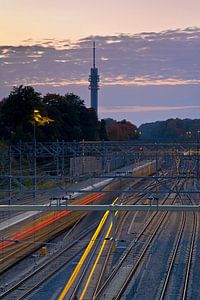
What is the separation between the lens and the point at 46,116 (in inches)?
1174

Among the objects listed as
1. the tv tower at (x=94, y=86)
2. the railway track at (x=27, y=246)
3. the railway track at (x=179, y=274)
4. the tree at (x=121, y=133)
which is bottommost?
the railway track at (x=179, y=274)

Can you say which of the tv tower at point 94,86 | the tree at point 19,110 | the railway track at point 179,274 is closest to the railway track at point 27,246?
the railway track at point 179,274

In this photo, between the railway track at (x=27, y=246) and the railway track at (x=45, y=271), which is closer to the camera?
the railway track at (x=45, y=271)

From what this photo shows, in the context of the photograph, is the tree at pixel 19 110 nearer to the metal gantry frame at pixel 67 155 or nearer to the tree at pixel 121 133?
the metal gantry frame at pixel 67 155

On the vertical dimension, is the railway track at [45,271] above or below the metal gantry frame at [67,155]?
below

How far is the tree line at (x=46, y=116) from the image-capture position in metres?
29.3

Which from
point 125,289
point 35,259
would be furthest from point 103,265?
point 35,259

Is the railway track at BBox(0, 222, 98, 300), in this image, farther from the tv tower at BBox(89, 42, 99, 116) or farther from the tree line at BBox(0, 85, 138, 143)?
the tv tower at BBox(89, 42, 99, 116)

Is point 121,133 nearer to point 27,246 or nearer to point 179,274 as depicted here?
point 27,246

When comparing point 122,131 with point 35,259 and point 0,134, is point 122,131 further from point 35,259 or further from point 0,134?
point 35,259

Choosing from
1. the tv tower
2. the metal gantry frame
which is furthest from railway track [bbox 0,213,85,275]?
the tv tower

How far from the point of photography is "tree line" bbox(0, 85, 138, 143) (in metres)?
29.3

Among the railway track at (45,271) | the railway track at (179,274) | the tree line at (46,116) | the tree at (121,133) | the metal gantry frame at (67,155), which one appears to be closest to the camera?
the railway track at (45,271)

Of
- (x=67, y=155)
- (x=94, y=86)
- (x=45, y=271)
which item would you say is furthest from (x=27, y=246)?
(x=94, y=86)
